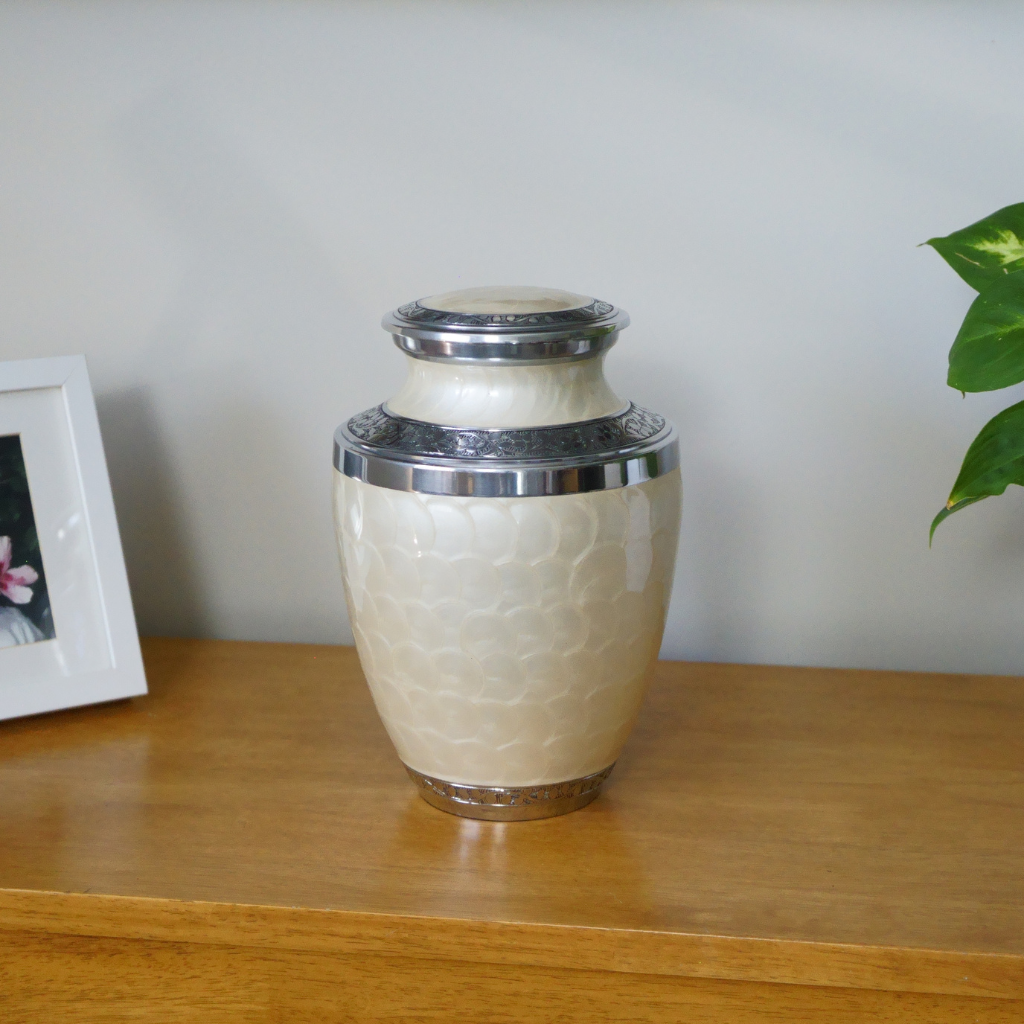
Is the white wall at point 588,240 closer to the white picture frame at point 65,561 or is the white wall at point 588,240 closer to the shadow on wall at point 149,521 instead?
the shadow on wall at point 149,521

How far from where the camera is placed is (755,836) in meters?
0.67

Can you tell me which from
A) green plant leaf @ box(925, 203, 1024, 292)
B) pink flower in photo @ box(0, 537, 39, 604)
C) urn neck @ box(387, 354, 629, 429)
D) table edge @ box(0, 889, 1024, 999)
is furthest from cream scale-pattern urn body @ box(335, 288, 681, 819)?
pink flower in photo @ box(0, 537, 39, 604)

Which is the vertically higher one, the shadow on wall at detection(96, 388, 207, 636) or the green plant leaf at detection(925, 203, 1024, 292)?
the green plant leaf at detection(925, 203, 1024, 292)

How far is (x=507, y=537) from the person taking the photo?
0.60m

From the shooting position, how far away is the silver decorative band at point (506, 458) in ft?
1.98

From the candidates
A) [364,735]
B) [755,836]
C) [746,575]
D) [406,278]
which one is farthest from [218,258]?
[755,836]

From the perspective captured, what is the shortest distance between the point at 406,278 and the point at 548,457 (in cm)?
38

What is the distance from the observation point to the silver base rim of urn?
2.28ft

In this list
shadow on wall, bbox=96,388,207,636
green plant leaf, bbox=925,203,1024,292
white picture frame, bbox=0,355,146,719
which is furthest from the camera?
shadow on wall, bbox=96,388,207,636

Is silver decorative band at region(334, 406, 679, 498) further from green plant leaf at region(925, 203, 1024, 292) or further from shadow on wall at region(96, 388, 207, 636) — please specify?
shadow on wall at region(96, 388, 207, 636)

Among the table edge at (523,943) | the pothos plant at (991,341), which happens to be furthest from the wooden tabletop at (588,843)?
the pothos plant at (991,341)

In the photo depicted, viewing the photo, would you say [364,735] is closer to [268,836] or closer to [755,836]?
[268,836]

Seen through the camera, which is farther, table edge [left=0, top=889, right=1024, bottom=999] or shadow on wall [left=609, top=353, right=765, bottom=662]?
shadow on wall [left=609, top=353, right=765, bottom=662]

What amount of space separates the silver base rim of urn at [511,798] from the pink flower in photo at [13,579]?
386 millimetres
